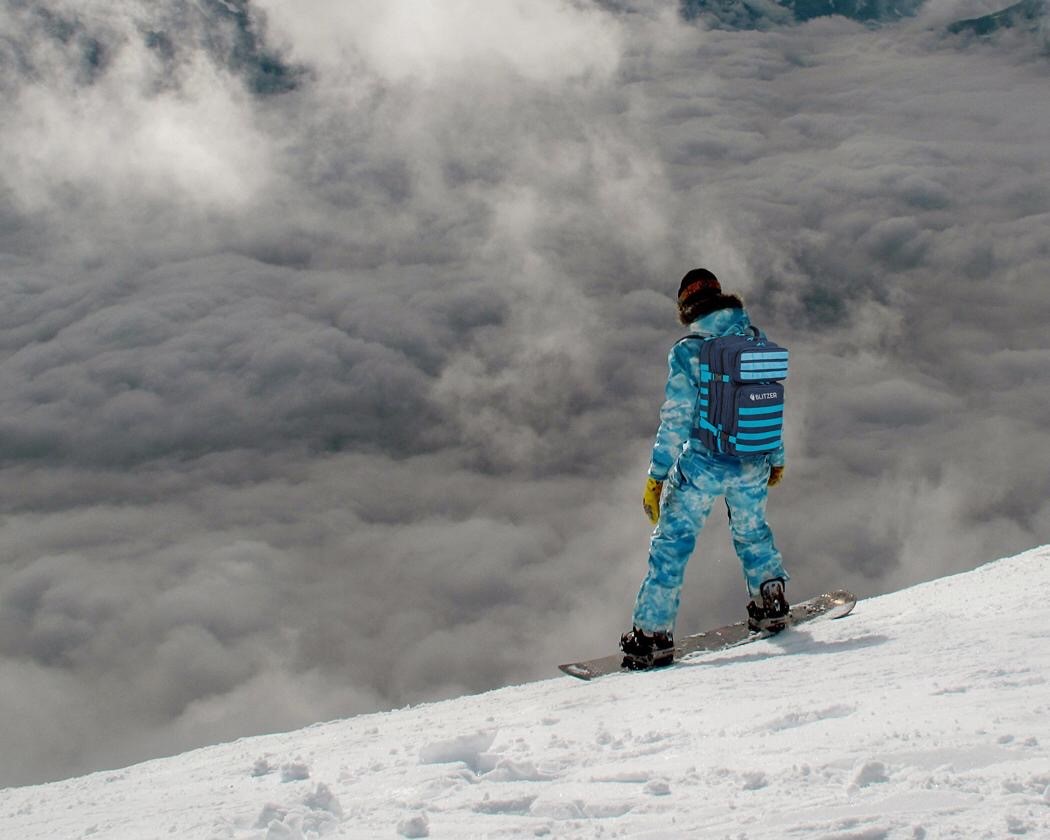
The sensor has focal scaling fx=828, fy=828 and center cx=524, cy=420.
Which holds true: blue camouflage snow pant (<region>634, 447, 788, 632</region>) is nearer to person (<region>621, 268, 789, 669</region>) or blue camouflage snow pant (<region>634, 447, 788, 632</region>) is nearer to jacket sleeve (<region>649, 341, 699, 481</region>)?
person (<region>621, 268, 789, 669</region>)

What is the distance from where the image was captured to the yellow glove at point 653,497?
15.3 feet

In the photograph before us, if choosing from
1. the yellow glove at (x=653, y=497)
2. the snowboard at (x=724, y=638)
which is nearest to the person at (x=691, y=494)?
the yellow glove at (x=653, y=497)

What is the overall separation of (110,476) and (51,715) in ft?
144

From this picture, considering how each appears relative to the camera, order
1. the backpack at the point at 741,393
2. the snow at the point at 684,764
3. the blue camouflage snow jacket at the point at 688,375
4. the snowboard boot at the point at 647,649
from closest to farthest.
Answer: the snow at the point at 684,764, the backpack at the point at 741,393, the blue camouflage snow jacket at the point at 688,375, the snowboard boot at the point at 647,649

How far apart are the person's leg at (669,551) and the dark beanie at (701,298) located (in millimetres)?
864

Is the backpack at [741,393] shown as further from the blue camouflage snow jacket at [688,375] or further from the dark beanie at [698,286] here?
the dark beanie at [698,286]

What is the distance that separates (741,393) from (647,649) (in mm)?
1511

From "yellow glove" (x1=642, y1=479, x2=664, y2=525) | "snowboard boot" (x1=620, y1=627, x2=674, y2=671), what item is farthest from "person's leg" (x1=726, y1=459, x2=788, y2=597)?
"snowboard boot" (x1=620, y1=627, x2=674, y2=671)

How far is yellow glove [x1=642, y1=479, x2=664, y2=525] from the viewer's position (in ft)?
15.3

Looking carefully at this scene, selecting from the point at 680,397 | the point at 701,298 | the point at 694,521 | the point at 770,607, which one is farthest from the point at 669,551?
the point at 701,298

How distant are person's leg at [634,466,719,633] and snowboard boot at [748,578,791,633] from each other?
0.51 m

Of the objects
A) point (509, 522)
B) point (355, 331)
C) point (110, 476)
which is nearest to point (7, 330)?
point (110, 476)

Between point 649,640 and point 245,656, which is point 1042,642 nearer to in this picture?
point 649,640

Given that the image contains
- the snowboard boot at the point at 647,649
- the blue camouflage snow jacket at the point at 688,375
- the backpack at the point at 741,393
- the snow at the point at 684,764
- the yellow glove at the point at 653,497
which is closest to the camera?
the snow at the point at 684,764
